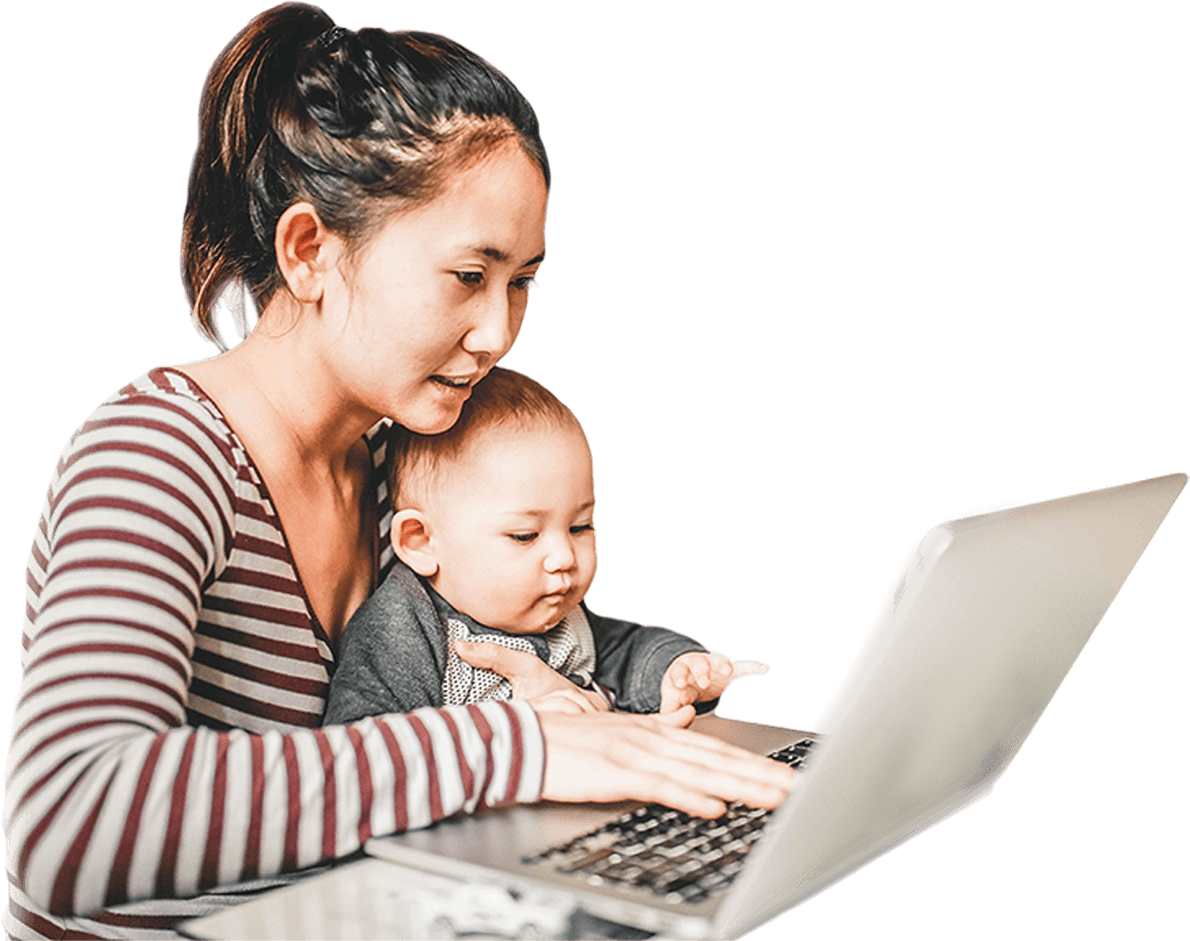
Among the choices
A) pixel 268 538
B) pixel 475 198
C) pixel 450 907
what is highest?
pixel 475 198

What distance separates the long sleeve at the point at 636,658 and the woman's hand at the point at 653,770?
1.68 feet

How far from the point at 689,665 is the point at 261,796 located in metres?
0.80

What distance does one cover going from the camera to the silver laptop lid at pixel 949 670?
990 mm

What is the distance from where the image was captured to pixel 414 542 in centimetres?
174

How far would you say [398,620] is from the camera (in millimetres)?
1643

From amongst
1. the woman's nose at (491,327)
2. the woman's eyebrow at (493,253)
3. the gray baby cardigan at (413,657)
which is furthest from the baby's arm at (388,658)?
the woman's eyebrow at (493,253)

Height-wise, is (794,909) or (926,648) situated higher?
(926,648)

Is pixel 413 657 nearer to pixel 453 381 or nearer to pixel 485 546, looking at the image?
pixel 485 546

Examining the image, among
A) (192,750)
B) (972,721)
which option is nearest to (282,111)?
(192,750)

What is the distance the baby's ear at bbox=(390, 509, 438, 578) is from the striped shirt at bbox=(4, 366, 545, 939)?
0.27 metres

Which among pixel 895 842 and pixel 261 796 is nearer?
pixel 261 796

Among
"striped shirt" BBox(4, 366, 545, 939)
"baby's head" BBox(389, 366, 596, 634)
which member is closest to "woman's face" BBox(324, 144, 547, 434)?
"baby's head" BBox(389, 366, 596, 634)

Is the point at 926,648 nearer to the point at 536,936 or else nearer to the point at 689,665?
the point at 536,936

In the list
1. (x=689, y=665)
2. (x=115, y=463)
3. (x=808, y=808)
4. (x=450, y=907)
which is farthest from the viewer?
(x=689, y=665)
